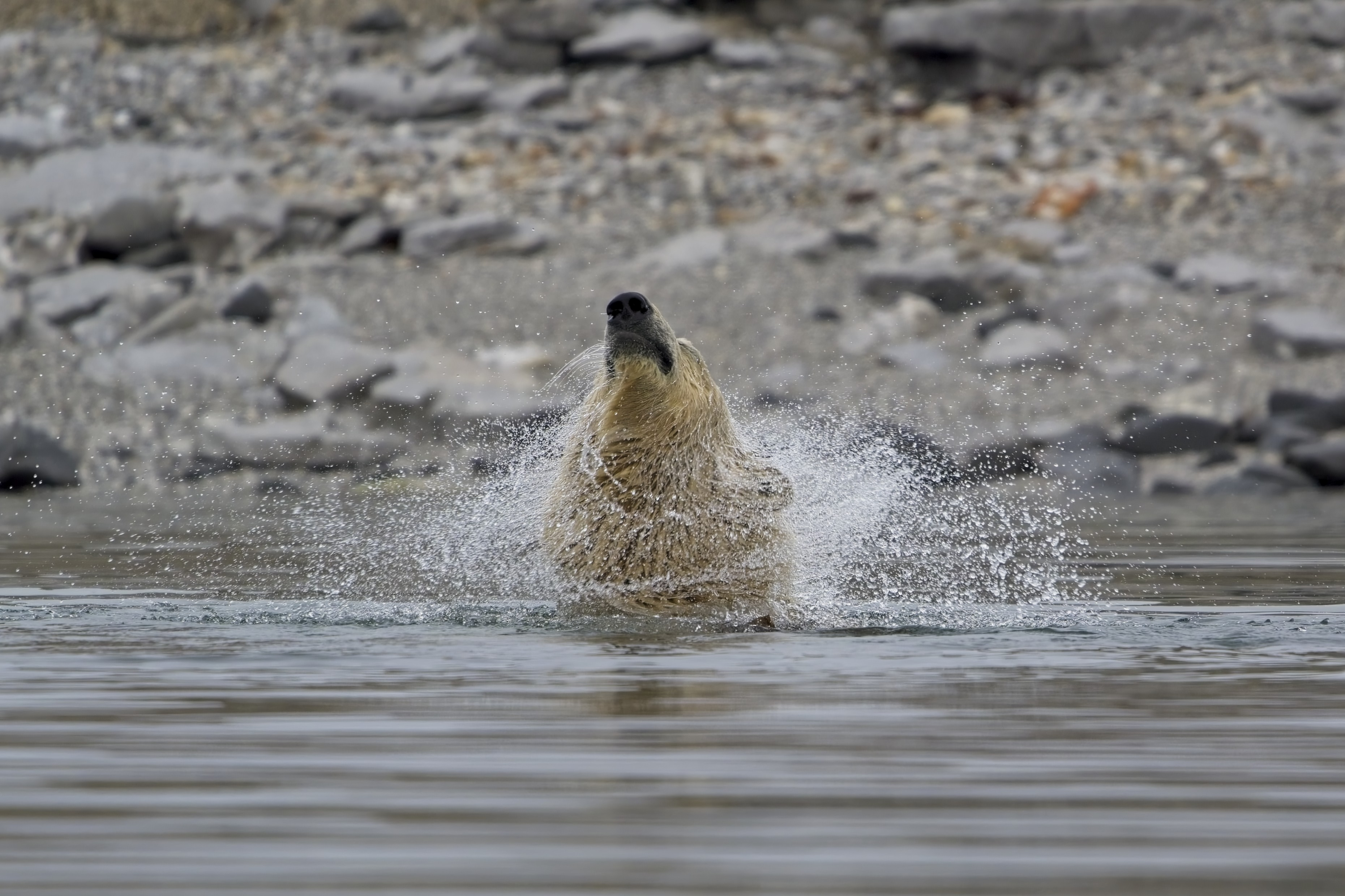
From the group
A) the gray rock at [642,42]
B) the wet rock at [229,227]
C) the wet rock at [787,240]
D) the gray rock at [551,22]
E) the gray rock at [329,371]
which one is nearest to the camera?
the gray rock at [329,371]

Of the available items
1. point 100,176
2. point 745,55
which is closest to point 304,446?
point 100,176

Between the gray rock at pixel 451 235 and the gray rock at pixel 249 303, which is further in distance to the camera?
the gray rock at pixel 451 235

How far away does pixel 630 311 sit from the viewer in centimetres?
852

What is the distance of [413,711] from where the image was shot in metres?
5.54

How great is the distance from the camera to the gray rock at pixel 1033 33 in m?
28.0

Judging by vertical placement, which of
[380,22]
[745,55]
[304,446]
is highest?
[380,22]

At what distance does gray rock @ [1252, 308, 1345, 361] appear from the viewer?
20.8 meters

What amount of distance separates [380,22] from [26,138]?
5.63 metres

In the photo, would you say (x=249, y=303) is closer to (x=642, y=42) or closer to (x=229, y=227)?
(x=229, y=227)

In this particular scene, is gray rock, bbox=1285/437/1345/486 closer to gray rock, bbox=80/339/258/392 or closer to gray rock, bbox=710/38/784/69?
gray rock, bbox=80/339/258/392

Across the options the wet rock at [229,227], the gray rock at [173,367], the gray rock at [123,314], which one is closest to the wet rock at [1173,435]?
the gray rock at [173,367]

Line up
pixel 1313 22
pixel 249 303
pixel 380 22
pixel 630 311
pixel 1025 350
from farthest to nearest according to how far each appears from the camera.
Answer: pixel 380 22 < pixel 1313 22 < pixel 249 303 < pixel 1025 350 < pixel 630 311

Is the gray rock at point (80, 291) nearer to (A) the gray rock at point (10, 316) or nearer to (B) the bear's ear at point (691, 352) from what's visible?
(A) the gray rock at point (10, 316)

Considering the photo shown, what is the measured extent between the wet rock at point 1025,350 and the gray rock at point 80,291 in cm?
851
